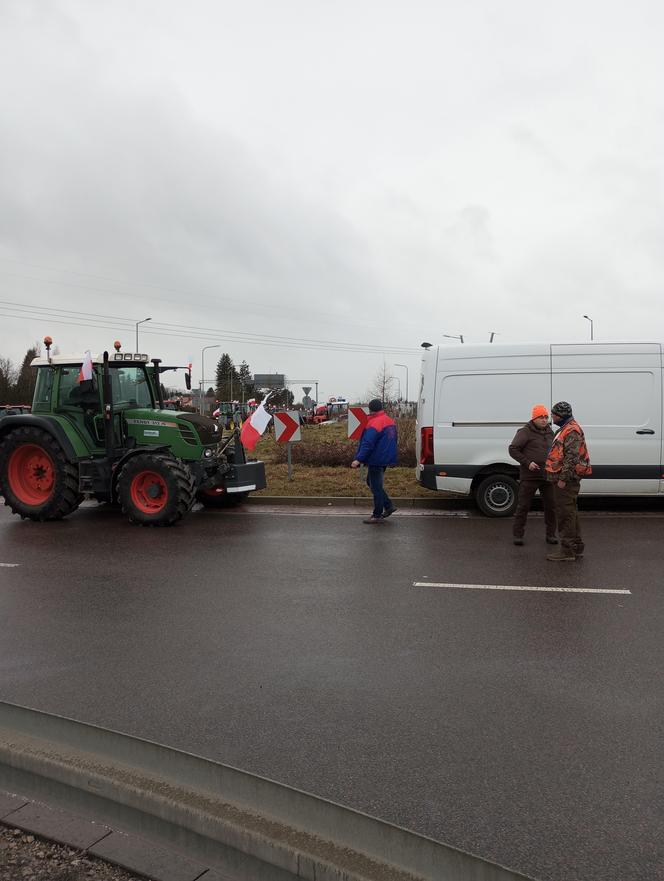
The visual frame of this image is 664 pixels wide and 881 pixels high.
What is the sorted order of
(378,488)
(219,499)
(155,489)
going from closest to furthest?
(155,489), (378,488), (219,499)

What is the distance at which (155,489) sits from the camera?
10430mm

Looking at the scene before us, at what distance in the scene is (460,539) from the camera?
30.6 ft

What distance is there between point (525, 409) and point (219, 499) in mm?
5080

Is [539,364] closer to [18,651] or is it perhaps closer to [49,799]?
[18,651]

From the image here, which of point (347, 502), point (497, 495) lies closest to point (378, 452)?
point (497, 495)

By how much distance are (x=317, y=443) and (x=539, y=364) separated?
30.0 ft

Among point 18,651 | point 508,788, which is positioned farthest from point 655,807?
point 18,651

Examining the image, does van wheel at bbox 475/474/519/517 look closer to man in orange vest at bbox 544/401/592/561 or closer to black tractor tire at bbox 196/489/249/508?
man in orange vest at bbox 544/401/592/561

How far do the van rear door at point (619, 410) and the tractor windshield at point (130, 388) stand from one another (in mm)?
6264

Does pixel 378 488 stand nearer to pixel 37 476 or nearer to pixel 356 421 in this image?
pixel 356 421

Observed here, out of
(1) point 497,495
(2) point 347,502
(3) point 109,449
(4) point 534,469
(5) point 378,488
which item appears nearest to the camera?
(4) point 534,469

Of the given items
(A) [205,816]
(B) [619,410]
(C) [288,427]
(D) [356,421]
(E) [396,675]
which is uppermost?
(B) [619,410]

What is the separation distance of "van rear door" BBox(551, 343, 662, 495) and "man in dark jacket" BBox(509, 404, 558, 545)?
6.06 ft

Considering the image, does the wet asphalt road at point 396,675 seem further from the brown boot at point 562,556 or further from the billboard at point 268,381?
the billboard at point 268,381
